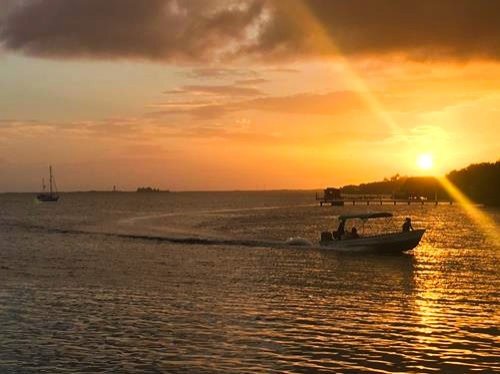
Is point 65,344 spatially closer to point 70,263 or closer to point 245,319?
point 245,319

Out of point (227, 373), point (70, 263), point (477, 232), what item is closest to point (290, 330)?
point (227, 373)

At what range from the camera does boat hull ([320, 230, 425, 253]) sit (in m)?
53.1

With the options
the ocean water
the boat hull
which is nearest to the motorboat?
the boat hull

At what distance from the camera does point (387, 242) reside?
5309 cm

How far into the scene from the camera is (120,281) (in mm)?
35000

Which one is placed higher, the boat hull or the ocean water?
the boat hull

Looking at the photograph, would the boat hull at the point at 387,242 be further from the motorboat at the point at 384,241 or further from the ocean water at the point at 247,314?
the ocean water at the point at 247,314

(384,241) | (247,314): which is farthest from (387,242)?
(247,314)

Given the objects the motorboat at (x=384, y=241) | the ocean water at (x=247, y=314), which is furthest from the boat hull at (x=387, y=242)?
the ocean water at (x=247, y=314)

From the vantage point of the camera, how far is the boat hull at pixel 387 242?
53094 mm

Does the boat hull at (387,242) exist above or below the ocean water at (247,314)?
above

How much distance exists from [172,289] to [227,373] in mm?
15252

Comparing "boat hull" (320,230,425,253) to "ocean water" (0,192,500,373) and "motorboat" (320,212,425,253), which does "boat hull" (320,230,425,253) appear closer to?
"motorboat" (320,212,425,253)

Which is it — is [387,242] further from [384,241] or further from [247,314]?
[247,314]
